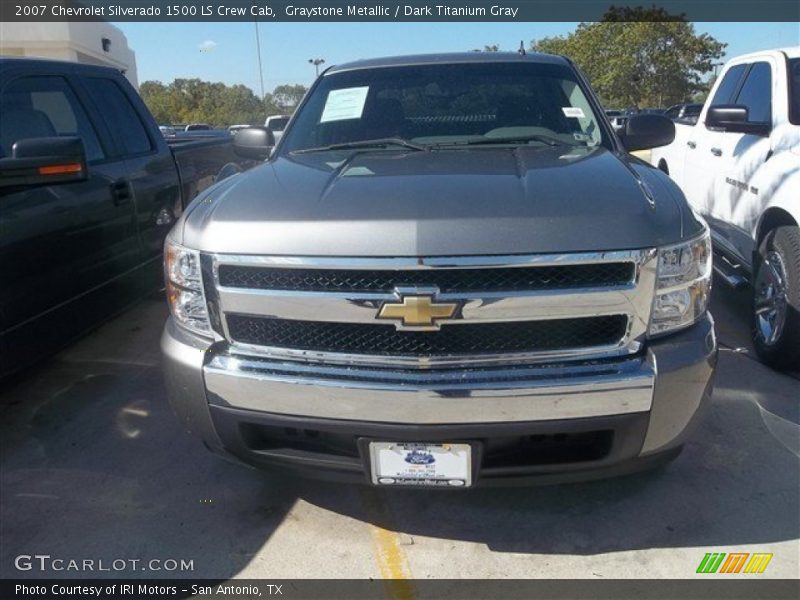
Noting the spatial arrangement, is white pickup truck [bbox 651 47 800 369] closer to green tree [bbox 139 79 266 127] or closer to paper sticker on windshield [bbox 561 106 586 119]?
paper sticker on windshield [bbox 561 106 586 119]

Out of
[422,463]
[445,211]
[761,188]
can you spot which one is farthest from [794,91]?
[422,463]

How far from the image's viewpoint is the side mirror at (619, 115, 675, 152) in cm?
376

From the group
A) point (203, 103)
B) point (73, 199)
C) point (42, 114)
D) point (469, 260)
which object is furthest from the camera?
point (203, 103)

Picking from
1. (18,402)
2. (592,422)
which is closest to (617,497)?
(592,422)

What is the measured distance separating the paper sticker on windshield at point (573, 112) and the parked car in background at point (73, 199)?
2274 mm

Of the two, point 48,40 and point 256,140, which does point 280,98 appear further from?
point 256,140

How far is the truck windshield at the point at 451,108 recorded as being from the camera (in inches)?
137

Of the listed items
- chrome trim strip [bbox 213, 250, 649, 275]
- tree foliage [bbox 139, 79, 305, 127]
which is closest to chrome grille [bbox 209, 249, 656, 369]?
chrome trim strip [bbox 213, 250, 649, 275]

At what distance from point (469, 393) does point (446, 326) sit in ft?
0.75

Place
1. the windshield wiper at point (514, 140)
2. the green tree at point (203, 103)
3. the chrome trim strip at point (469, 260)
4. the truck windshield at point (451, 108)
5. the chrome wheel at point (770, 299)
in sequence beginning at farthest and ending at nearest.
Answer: the green tree at point (203, 103), the chrome wheel at point (770, 299), the truck windshield at point (451, 108), the windshield wiper at point (514, 140), the chrome trim strip at point (469, 260)

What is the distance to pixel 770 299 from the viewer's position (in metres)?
4.17

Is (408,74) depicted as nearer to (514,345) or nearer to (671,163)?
(514,345)

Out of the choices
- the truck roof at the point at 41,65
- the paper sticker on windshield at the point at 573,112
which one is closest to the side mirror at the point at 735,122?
the paper sticker on windshield at the point at 573,112

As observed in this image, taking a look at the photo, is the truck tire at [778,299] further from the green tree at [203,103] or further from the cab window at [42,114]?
the green tree at [203,103]
